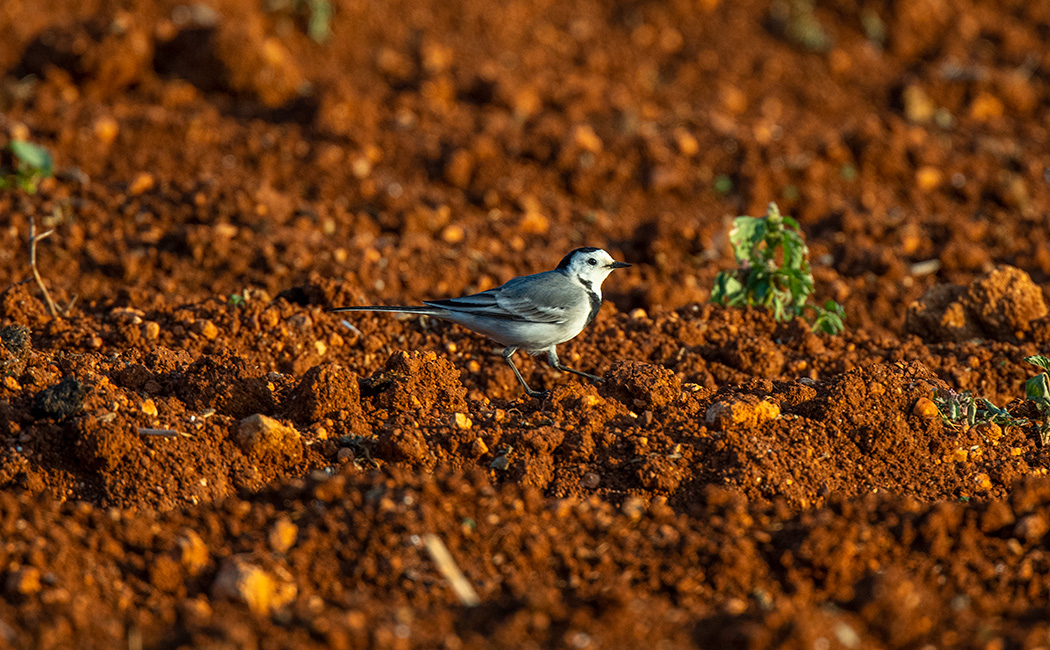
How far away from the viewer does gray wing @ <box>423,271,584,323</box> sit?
5480 millimetres

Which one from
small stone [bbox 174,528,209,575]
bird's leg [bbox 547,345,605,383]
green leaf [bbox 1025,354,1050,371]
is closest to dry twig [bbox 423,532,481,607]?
small stone [bbox 174,528,209,575]

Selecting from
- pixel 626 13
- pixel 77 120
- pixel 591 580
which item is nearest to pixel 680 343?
pixel 591 580

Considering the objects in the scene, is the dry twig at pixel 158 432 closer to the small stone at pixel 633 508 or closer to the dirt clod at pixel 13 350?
the dirt clod at pixel 13 350

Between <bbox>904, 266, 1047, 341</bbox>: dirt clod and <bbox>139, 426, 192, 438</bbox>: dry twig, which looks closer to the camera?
<bbox>139, 426, 192, 438</bbox>: dry twig

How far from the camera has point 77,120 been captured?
8.32m

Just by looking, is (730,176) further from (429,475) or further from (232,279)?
(429,475)

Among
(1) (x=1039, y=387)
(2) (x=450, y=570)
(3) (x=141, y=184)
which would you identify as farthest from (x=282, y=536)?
(3) (x=141, y=184)

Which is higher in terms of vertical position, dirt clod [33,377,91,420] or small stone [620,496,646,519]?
dirt clod [33,377,91,420]

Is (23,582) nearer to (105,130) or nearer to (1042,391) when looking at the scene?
(1042,391)

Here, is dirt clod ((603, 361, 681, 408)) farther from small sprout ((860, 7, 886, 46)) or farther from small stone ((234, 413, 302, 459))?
small sprout ((860, 7, 886, 46))

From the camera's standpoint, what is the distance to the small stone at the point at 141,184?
24.4 ft

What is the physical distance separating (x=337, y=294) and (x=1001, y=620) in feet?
13.0

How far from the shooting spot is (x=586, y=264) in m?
5.96

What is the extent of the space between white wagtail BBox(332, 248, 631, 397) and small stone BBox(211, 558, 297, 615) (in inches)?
80.1
